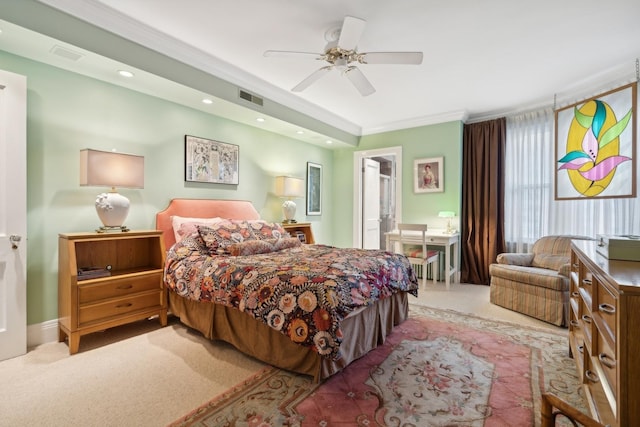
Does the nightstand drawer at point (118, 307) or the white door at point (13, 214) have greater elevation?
the white door at point (13, 214)

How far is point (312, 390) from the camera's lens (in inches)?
74.4

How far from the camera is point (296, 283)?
78.8 inches

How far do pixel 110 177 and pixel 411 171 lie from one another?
14.0ft

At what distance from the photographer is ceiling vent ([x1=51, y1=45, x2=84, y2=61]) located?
91.7 inches

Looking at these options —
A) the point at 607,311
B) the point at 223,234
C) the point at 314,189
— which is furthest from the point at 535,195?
the point at 223,234

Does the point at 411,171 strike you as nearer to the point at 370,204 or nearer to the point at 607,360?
the point at 370,204

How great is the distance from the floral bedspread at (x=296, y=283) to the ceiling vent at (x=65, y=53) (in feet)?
5.72

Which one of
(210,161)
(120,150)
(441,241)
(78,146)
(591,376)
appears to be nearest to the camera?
(591,376)

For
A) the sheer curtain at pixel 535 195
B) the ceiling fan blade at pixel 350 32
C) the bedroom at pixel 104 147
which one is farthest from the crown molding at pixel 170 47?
the sheer curtain at pixel 535 195

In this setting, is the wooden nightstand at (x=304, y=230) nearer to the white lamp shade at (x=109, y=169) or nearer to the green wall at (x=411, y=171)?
the green wall at (x=411, y=171)

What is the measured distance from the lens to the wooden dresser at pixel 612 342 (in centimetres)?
94

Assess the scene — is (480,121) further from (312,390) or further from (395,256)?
(312,390)

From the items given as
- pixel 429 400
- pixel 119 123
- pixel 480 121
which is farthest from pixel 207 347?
pixel 480 121

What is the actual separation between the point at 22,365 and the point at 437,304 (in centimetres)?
387
